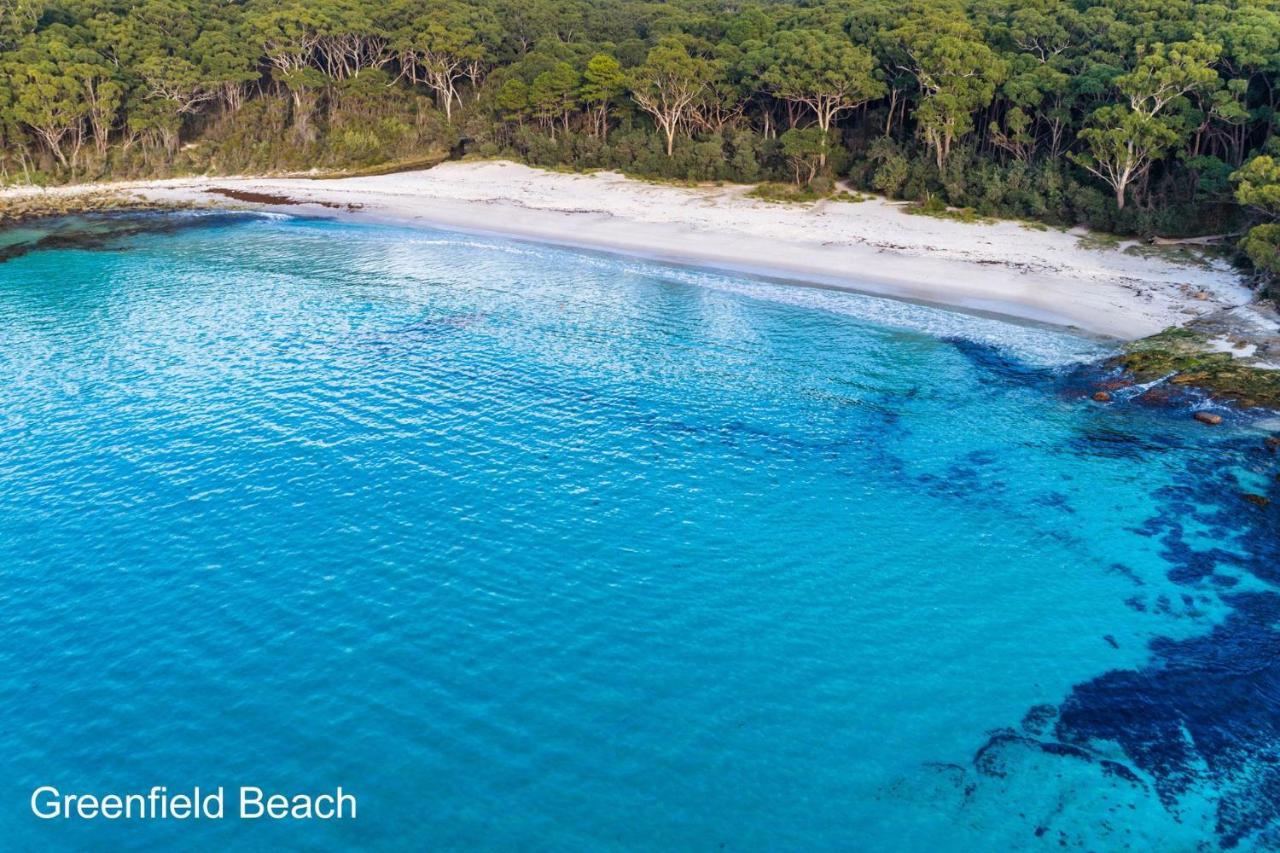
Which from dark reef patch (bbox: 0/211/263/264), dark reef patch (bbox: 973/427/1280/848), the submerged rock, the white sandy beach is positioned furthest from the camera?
dark reef patch (bbox: 0/211/263/264)

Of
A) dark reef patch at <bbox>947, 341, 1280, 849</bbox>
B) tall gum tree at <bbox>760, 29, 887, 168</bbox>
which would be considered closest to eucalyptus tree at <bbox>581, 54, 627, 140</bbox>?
tall gum tree at <bbox>760, 29, 887, 168</bbox>

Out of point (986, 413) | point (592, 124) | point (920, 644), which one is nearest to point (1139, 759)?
point (920, 644)

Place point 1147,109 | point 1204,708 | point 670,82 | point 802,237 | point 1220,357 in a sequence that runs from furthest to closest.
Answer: point 670,82
point 802,237
point 1147,109
point 1220,357
point 1204,708

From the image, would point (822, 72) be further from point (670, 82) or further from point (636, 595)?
point (636, 595)

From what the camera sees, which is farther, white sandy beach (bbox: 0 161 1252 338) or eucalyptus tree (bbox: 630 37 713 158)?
eucalyptus tree (bbox: 630 37 713 158)


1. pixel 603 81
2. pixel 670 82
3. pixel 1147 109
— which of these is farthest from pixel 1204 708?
pixel 603 81

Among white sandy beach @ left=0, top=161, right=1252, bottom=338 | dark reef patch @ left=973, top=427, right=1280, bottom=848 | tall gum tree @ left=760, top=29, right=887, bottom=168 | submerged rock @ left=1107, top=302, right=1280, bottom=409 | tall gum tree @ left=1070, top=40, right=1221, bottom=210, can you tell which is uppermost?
tall gum tree @ left=760, top=29, right=887, bottom=168

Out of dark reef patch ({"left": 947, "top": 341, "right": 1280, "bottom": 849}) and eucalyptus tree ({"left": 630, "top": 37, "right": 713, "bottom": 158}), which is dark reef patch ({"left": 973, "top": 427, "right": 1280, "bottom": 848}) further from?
eucalyptus tree ({"left": 630, "top": 37, "right": 713, "bottom": 158})
